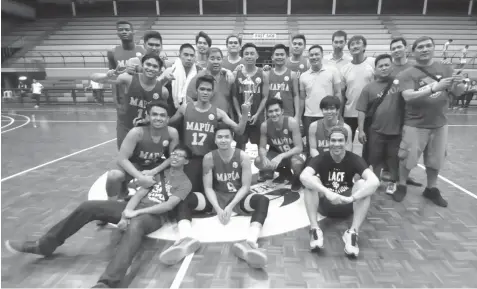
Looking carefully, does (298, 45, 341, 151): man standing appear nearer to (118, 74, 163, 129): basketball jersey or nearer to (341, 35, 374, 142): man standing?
(341, 35, 374, 142): man standing

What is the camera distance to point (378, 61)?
169 inches

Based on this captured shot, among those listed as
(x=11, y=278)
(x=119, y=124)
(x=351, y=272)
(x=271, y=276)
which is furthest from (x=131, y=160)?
(x=351, y=272)

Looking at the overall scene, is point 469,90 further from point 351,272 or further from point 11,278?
point 11,278

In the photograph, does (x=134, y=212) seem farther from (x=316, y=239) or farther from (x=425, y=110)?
(x=425, y=110)

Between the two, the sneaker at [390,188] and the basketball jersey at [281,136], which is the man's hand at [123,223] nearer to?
the basketball jersey at [281,136]

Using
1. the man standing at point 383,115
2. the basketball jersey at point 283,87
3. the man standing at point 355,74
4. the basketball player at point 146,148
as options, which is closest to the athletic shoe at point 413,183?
the man standing at point 383,115

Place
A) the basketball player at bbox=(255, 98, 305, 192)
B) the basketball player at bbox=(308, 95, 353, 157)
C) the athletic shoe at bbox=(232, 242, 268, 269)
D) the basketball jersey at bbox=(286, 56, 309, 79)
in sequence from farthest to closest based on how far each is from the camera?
the basketball jersey at bbox=(286, 56, 309, 79), the basketball player at bbox=(255, 98, 305, 192), the basketball player at bbox=(308, 95, 353, 157), the athletic shoe at bbox=(232, 242, 268, 269)

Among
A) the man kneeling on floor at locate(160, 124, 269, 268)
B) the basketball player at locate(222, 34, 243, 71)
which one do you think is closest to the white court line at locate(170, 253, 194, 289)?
the man kneeling on floor at locate(160, 124, 269, 268)

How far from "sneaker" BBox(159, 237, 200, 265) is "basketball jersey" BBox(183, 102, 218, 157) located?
4.22 feet

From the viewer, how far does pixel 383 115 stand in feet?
14.4

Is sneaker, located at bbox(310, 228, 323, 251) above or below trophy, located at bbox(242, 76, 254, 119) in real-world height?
below

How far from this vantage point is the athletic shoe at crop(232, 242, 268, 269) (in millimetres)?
2816

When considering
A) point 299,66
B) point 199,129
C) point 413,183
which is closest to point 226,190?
point 199,129

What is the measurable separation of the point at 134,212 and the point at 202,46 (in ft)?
9.39
